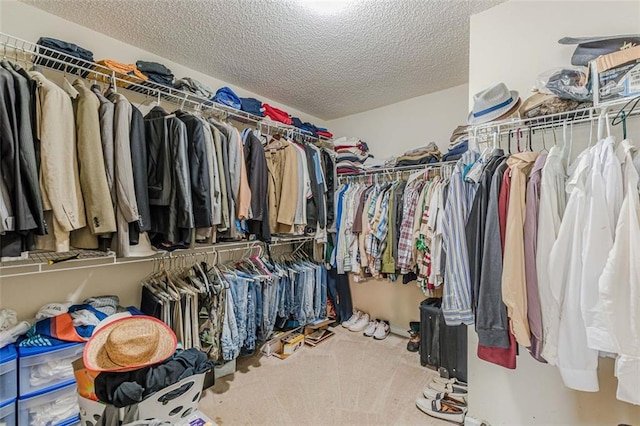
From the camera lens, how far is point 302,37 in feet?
6.30

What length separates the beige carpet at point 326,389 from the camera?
5.53 feet

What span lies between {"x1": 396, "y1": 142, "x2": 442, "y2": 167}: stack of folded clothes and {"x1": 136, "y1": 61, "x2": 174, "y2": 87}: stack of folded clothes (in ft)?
Result: 6.48

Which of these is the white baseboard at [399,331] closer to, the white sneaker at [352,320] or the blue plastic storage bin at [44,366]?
the white sneaker at [352,320]

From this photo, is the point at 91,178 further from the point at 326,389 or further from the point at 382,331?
the point at 382,331

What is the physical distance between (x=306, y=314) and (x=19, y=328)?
187cm

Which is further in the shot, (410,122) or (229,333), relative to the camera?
(410,122)

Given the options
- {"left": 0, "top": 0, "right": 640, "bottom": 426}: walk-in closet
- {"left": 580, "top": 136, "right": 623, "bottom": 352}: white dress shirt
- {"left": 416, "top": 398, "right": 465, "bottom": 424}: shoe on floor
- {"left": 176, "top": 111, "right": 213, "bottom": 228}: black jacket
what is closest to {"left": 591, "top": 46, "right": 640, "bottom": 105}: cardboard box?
{"left": 0, "top": 0, "right": 640, "bottom": 426}: walk-in closet

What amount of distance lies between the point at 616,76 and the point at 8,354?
2818mm

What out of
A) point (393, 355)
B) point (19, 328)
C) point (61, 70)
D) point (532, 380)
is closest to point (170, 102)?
point (61, 70)

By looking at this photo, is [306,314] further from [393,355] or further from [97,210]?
[97,210]

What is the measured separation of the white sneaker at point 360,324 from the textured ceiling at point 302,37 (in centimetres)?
232

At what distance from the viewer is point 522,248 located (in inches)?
44.4

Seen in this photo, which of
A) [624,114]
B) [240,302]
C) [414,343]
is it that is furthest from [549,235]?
[240,302]

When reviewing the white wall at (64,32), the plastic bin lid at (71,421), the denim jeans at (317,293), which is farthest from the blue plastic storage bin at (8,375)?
the denim jeans at (317,293)
